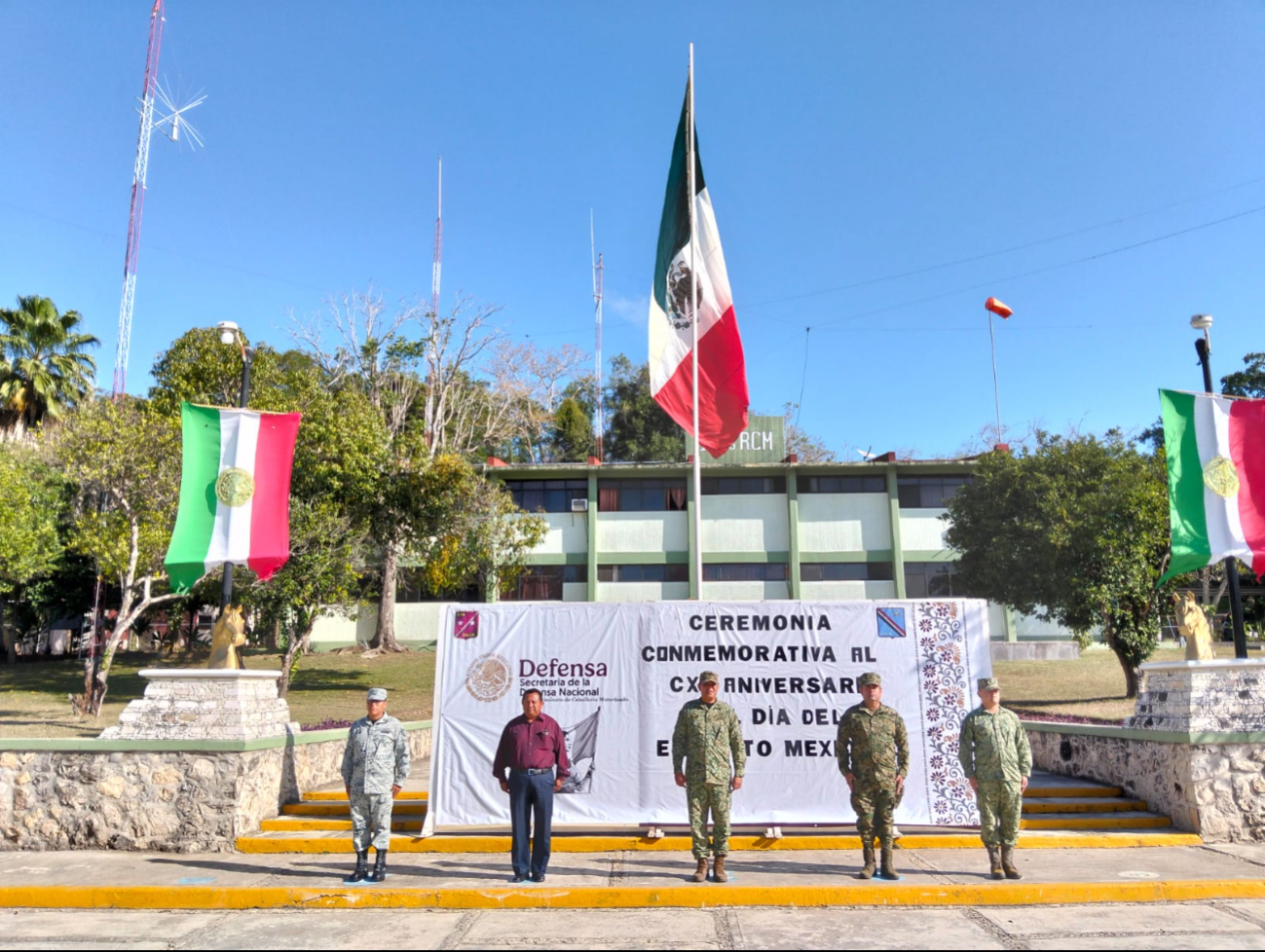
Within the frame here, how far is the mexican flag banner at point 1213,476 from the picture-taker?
10.2 metres

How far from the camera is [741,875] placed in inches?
320

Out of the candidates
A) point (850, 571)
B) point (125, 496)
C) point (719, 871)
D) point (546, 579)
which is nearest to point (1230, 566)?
point (719, 871)

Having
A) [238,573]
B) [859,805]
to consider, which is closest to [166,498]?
[238,573]

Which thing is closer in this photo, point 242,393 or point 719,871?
point 719,871

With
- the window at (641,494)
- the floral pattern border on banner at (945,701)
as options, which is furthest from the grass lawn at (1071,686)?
the window at (641,494)

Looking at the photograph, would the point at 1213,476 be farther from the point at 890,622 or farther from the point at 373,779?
the point at 373,779

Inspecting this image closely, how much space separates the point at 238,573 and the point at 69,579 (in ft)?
58.2

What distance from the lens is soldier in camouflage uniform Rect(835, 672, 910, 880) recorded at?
7.88m

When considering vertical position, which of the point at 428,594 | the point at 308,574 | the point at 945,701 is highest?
the point at 428,594

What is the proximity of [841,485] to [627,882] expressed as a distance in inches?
1188

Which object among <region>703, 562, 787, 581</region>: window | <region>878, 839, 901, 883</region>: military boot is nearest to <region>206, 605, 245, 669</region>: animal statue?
<region>878, 839, 901, 883</region>: military boot

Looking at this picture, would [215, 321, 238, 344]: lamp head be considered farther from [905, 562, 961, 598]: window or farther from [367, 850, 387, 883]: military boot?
[905, 562, 961, 598]: window

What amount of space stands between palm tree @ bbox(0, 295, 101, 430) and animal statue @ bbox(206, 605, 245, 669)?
3019 centimetres

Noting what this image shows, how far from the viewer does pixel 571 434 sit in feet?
172
